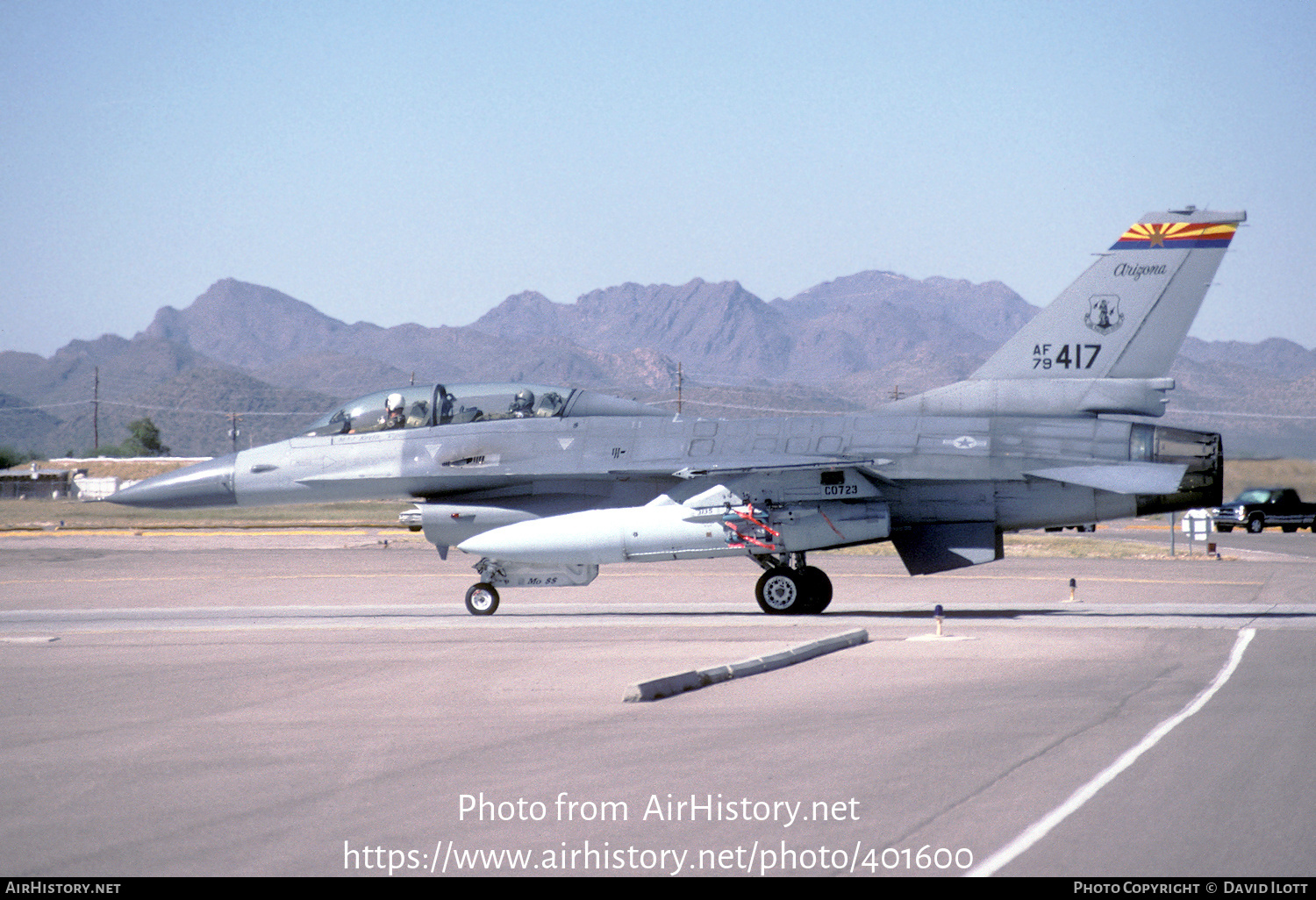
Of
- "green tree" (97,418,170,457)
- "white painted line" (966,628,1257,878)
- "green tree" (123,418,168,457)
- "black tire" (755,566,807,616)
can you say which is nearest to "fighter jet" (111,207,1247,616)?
"black tire" (755,566,807,616)

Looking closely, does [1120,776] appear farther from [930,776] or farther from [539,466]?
[539,466]

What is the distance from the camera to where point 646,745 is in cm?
868

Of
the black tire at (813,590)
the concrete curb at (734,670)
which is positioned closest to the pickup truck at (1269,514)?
the black tire at (813,590)

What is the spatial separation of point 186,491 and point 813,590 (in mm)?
10008

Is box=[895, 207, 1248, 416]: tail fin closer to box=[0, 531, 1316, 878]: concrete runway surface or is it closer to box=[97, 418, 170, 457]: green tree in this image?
box=[0, 531, 1316, 878]: concrete runway surface

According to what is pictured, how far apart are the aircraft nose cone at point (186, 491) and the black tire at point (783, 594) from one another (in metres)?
8.56

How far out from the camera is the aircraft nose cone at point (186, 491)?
19.3 m

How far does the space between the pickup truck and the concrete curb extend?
1487 inches

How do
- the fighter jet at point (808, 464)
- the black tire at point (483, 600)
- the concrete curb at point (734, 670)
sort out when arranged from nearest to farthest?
the concrete curb at point (734, 670) < the fighter jet at point (808, 464) < the black tire at point (483, 600)

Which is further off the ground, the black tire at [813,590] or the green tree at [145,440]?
the green tree at [145,440]

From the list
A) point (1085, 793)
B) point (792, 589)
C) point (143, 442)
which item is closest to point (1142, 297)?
point (792, 589)

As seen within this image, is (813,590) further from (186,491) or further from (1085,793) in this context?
(1085,793)

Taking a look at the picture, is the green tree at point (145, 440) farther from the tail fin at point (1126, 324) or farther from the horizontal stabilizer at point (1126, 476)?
the horizontal stabilizer at point (1126, 476)

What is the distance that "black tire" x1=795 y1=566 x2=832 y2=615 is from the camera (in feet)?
60.3
